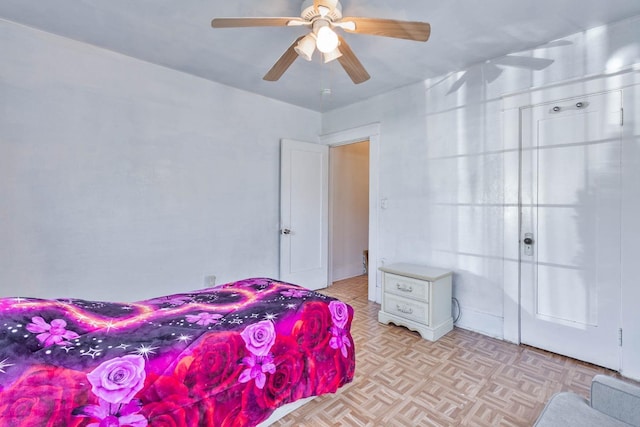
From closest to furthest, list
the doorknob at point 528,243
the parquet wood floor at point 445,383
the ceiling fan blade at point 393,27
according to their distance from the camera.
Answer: the ceiling fan blade at point 393,27
the parquet wood floor at point 445,383
the doorknob at point 528,243

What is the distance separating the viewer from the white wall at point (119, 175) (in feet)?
7.92

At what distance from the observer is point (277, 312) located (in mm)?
1682

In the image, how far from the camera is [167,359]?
1.23 meters

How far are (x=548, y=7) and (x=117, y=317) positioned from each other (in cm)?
328

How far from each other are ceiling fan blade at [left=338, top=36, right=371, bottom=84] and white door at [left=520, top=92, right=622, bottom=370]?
156 centimetres

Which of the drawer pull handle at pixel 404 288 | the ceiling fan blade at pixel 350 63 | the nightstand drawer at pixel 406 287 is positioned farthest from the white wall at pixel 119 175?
the ceiling fan blade at pixel 350 63

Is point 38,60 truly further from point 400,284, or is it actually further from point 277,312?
point 400,284

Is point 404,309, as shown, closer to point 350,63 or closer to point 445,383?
point 445,383

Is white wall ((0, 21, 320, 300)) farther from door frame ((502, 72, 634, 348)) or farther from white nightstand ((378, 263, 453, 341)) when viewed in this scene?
door frame ((502, 72, 634, 348))

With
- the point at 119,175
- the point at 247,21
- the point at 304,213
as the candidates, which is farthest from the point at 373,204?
the point at 119,175

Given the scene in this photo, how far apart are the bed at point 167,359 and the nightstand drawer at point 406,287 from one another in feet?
4.22

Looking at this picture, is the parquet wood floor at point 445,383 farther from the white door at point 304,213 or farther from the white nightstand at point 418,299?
the white door at point 304,213

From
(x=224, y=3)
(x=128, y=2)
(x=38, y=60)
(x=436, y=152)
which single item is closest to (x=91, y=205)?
(x=38, y=60)

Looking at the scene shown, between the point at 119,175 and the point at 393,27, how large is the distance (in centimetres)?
267
